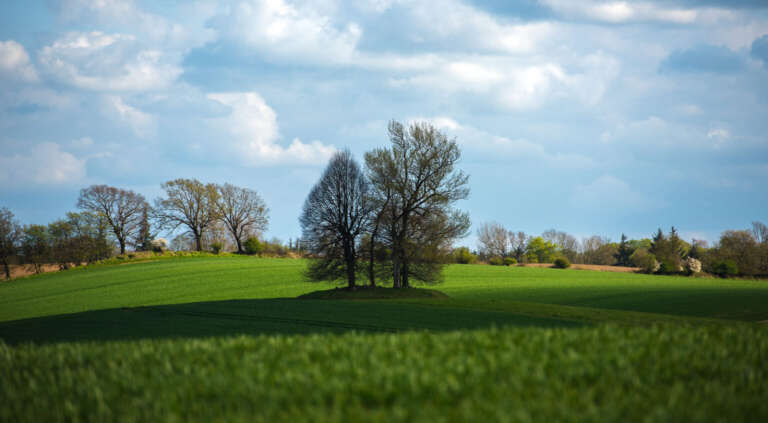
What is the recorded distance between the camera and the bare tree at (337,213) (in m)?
33.1

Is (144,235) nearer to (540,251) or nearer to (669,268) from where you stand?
(540,251)

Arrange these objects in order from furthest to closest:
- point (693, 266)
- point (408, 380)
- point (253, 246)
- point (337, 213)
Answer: point (253, 246) < point (693, 266) < point (337, 213) < point (408, 380)

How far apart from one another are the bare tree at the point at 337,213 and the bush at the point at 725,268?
57.4 meters

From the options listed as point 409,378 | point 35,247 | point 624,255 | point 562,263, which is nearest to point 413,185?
point 409,378

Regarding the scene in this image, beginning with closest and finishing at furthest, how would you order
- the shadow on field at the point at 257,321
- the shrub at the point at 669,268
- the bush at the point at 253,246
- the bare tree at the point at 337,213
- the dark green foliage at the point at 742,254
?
the shadow on field at the point at 257,321
the bare tree at the point at 337,213
the dark green foliage at the point at 742,254
the shrub at the point at 669,268
the bush at the point at 253,246

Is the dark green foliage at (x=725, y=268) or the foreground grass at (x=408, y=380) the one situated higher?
the foreground grass at (x=408, y=380)

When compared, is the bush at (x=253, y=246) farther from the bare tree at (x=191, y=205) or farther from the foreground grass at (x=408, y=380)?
the foreground grass at (x=408, y=380)

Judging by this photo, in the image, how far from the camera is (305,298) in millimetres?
32062

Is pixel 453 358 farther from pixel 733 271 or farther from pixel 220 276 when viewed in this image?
pixel 733 271

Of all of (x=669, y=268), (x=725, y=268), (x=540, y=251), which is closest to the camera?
(x=725, y=268)

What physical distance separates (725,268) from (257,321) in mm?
69335

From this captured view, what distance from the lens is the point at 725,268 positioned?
2744 inches

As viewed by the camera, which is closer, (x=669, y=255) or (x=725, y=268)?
(x=725, y=268)

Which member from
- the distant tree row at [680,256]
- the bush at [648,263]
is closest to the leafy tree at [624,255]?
the distant tree row at [680,256]
